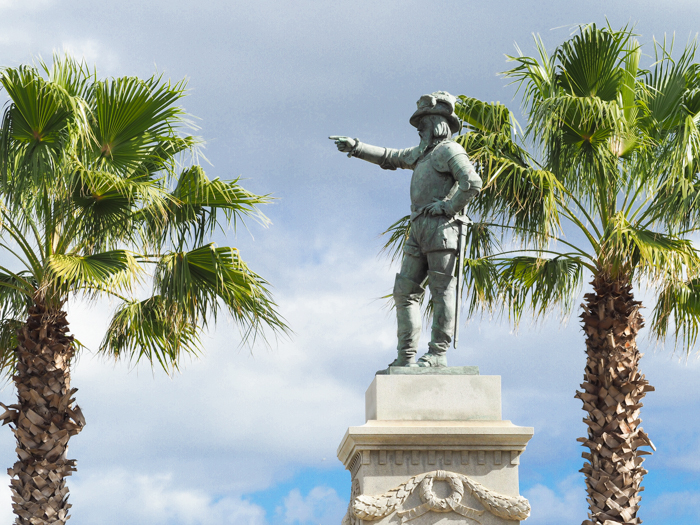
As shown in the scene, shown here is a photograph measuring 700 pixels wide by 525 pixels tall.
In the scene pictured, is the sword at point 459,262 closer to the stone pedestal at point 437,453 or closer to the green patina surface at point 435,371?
the green patina surface at point 435,371

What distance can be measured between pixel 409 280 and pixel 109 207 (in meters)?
4.57

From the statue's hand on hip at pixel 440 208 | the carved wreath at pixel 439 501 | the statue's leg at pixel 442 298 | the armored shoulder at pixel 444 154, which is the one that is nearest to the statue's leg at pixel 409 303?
the statue's leg at pixel 442 298

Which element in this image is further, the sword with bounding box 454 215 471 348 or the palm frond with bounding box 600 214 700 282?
the palm frond with bounding box 600 214 700 282

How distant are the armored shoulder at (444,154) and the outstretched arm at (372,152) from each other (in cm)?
36

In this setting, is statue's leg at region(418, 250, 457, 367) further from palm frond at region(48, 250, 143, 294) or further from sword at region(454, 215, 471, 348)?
palm frond at region(48, 250, 143, 294)

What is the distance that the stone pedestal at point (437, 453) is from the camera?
22.6ft

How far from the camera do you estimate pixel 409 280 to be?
25.0 ft

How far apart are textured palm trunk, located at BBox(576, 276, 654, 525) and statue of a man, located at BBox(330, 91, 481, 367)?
445 centimetres

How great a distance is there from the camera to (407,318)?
753 cm

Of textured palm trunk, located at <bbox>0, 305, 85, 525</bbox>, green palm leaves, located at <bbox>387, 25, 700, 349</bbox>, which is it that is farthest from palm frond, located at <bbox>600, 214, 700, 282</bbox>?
textured palm trunk, located at <bbox>0, 305, 85, 525</bbox>

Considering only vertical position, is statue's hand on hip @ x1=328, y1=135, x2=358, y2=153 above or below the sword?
above

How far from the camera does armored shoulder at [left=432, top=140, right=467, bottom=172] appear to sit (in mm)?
7488

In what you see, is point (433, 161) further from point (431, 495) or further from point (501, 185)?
point (501, 185)

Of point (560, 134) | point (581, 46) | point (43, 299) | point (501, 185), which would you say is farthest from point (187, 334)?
point (581, 46)
